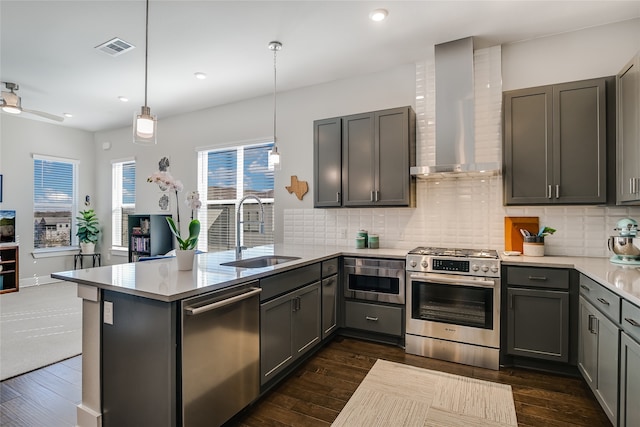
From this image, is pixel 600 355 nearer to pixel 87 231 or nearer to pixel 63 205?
pixel 87 231

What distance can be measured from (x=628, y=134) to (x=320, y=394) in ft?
9.83

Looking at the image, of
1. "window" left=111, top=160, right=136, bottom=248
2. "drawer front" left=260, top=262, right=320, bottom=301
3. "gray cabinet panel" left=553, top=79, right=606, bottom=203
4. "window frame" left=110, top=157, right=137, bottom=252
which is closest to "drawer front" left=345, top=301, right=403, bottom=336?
"drawer front" left=260, top=262, right=320, bottom=301

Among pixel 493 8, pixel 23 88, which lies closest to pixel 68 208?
pixel 23 88

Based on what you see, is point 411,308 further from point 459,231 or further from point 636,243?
point 636,243

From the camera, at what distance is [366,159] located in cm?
358

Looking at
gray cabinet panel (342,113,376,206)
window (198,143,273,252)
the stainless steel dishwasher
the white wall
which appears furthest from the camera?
the white wall

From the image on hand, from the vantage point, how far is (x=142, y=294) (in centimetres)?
165

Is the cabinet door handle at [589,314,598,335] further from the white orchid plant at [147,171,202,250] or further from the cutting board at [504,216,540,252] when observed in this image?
the white orchid plant at [147,171,202,250]

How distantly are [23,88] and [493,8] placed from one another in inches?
225

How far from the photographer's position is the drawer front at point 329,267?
310 cm

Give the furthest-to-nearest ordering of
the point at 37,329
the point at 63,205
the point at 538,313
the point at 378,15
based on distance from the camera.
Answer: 1. the point at 63,205
2. the point at 37,329
3. the point at 378,15
4. the point at 538,313

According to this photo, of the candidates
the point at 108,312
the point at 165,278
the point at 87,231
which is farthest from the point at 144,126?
the point at 87,231

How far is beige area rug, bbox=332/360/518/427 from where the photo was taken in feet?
6.85

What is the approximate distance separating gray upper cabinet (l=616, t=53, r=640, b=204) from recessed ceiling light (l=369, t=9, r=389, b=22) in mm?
1843
